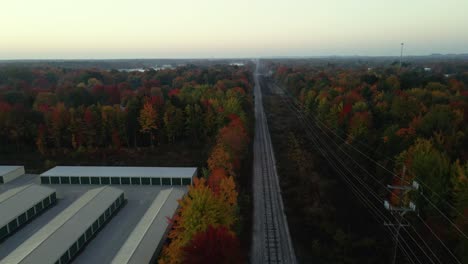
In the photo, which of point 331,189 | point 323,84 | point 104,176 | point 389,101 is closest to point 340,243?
point 331,189

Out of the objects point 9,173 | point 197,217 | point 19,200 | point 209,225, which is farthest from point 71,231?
point 9,173

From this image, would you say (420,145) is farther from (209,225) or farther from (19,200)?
(19,200)

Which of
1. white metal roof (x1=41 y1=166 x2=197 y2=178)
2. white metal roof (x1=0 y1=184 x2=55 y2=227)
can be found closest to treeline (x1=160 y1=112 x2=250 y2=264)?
white metal roof (x1=41 y1=166 x2=197 y2=178)

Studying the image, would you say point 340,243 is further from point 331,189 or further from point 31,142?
point 31,142

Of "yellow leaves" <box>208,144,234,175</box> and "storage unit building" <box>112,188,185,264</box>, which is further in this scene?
"yellow leaves" <box>208,144,234,175</box>

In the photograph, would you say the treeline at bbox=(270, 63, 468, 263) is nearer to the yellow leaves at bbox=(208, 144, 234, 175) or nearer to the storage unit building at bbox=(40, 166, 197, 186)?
the yellow leaves at bbox=(208, 144, 234, 175)

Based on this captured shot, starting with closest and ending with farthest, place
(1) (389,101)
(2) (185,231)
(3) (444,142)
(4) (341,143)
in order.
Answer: (2) (185,231) < (3) (444,142) < (4) (341,143) < (1) (389,101)

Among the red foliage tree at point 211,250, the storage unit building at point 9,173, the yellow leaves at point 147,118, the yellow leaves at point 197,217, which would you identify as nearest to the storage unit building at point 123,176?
the storage unit building at point 9,173
